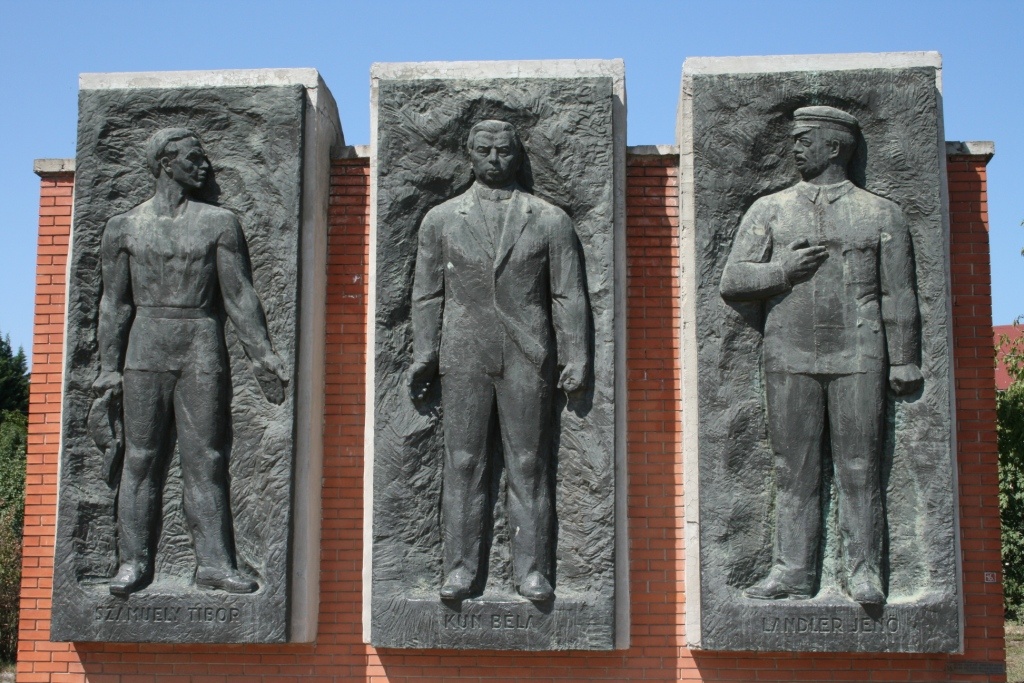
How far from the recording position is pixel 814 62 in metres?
6.27

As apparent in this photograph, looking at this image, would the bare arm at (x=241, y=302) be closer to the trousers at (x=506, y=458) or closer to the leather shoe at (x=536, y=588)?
the trousers at (x=506, y=458)

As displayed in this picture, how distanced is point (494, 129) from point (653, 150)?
97 centimetres

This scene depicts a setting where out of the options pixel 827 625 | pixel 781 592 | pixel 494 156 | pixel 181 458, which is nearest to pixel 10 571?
pixel 181 458

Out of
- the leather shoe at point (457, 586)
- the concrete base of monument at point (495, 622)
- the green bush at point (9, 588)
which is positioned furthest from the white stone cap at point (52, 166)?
the green bush at point (9, 588)

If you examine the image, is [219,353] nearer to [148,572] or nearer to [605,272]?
[148,572]

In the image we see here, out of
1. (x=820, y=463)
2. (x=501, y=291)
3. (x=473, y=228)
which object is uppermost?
(x=473, y=228)

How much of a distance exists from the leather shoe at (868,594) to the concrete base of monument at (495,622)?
1.26 meters

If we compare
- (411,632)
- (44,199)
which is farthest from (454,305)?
(44,199)

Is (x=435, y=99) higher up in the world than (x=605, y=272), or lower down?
higher up

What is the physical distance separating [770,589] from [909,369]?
1.36 m

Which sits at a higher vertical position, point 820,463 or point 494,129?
point 494,129

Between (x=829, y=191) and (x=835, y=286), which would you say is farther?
(x=829, y=191)

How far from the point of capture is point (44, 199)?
22.1 ft

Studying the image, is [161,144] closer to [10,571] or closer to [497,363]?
[497,363]
